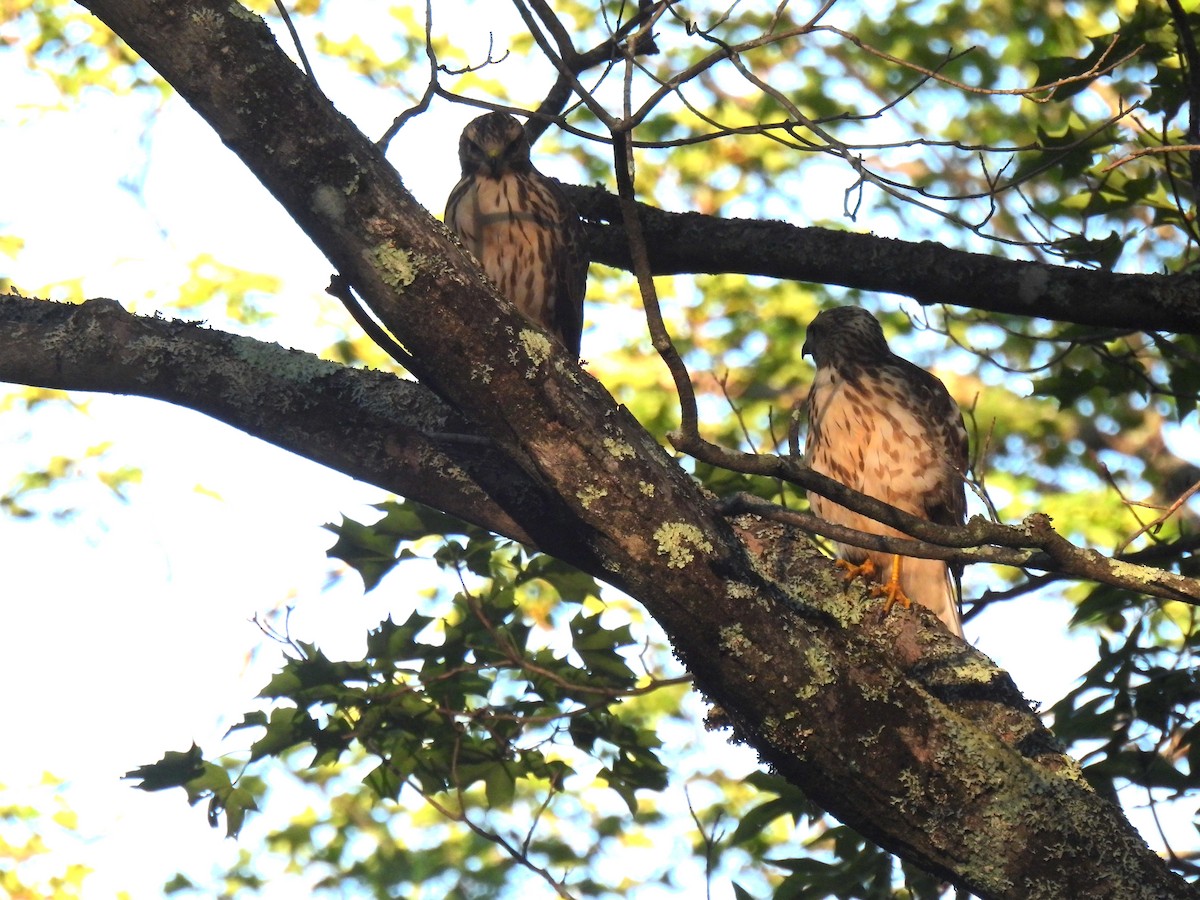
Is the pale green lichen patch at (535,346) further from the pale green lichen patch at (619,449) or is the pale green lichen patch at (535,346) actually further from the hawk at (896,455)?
the hawk at (896,455)

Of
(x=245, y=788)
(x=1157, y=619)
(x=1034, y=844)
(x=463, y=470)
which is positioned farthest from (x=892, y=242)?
(x=1157, y=619)

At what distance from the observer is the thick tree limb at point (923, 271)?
3561 mm

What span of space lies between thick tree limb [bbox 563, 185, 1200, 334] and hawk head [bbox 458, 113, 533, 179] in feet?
4.45

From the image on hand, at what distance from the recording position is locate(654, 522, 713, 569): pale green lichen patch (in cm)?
270

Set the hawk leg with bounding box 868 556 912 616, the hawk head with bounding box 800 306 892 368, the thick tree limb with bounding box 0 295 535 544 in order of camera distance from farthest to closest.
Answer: the hawk head with bounding box 800 306 892 368 → the hawk leg with bounding box 868 556 912 616 → the thick tree limb with bounding box 0 295 535 544

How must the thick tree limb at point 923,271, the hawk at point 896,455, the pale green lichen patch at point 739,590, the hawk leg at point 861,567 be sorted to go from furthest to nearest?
1. the hawk at point 896,455
2. the hawk leg at point 861,567
3. the thick tree limb at point 923,271
4. the pale green lichen patch at point 739,590

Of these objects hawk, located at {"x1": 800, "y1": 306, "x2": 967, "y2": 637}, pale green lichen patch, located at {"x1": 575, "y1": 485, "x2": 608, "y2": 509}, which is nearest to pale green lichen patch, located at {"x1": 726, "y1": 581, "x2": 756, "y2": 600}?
pale green lichen patch, located at {"x1": 575, "y1": 485, "x2": 608, "y2": 509}

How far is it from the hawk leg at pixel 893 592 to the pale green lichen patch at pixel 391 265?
1512 millimetres

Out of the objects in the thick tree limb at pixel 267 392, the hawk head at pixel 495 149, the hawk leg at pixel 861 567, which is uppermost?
the hawk head at pixel 495 149

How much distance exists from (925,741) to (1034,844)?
0.94 feet

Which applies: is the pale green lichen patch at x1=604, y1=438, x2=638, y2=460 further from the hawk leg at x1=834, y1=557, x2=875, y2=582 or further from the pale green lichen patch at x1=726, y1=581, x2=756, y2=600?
the hawk leg at x1=834, y1=557, x2=875, y2=582

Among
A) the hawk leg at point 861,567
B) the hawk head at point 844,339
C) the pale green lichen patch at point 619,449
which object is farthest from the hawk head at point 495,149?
the pale green lichen patch at point 619,449

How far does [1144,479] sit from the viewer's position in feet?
33.0

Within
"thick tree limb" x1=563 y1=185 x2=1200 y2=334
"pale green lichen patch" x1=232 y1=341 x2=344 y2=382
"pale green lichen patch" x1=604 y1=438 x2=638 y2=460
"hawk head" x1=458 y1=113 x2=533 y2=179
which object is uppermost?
"hawk head" x1=458 y1=113 x2=533 y2=179
